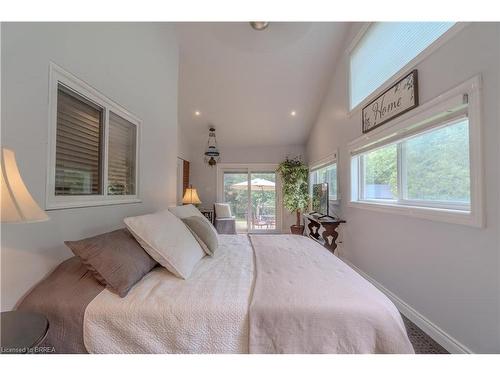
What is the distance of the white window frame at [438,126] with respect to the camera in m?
1.31

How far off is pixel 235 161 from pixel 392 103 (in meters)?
4.07

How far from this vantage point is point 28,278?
1116mm

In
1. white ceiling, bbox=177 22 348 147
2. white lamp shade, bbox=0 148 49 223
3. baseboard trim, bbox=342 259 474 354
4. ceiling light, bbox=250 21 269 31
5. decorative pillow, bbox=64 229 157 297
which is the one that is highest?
white ceiling, bbox=177 22 348 147

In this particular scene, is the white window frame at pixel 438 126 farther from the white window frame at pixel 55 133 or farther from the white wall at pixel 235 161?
the white wall at pixel 235 161

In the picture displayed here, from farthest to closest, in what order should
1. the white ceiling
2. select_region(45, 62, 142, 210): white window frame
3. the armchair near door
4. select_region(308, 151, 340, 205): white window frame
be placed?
the armchair near door
select_region(308, 151, 340, 205): white window frame
the white ceiling
select_region(45, 62, 142, 210): white window frame

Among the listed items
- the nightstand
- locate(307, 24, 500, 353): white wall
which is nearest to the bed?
the nightstand

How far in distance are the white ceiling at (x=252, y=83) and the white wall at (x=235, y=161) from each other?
62 cm

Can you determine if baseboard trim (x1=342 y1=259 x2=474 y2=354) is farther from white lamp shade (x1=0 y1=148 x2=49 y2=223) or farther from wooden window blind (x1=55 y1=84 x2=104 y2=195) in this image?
wooden window blind (x1=55 y1=84 x2=104 y2=195)

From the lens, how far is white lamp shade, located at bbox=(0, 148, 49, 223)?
0.76 m

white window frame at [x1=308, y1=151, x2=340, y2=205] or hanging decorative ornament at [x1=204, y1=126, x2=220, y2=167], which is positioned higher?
hanging decorative ornament at [x1=204, y1=126, x2=220, y2=167]

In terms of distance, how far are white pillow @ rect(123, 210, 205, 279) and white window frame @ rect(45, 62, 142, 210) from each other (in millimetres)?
407
